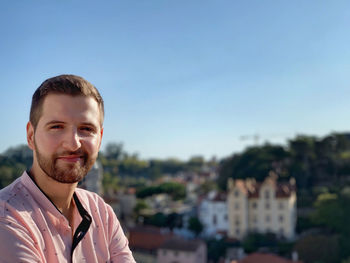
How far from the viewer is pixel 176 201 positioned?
3438 cm

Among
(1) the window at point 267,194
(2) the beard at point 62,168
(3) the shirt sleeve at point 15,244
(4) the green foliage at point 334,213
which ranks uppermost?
(2) the beard at point 62,168

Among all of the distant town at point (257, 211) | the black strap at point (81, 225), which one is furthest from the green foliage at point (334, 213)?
the black strap at point (81, 225)

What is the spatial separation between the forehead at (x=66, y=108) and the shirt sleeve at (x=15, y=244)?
1.11 feet

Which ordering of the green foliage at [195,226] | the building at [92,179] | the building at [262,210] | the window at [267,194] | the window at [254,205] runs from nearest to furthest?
the building at [92,179], the building at [262,210], the window at [267,194], the window at [254,205], the green foliage at [195,226]

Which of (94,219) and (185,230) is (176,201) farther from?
(94,219)

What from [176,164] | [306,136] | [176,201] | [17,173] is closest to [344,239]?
[306,136]

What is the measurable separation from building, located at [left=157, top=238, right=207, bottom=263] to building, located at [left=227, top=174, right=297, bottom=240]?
271 inches

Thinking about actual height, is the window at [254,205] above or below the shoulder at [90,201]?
below

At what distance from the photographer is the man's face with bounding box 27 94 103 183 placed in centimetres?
117

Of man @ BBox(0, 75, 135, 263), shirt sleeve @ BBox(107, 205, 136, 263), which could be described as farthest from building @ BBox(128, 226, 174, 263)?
man @ BBox(0, 75, 135, 263)

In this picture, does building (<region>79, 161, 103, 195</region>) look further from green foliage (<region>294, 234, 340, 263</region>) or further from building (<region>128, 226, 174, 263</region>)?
green foliage (<region>294, 234, 340, 263</region>)

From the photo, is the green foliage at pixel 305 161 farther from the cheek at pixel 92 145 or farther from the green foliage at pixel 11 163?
the cheek at pixel 92 145

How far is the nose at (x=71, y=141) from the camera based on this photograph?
1180 mm

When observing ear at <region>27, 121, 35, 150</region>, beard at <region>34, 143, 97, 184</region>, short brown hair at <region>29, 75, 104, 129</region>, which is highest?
short brown hair at <region>29, 75, 104, 129</region>
